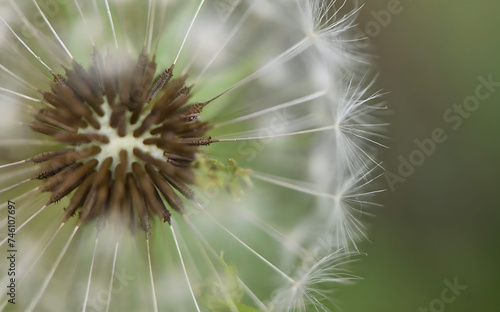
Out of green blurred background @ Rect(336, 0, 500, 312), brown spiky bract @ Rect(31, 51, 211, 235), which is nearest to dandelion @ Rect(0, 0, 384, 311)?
brown spiky bract @ Rect(31, 51, 211, 235)

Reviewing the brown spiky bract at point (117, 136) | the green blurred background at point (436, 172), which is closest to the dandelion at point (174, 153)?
the brown spiky bract at point (117, 136)

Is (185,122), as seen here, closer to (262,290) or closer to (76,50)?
(76,50)

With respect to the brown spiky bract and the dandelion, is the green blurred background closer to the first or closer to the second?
the dandelion

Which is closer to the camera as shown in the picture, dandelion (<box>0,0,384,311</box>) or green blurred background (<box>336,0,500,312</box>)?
dandelion (<box>0,0,384,311</box>)

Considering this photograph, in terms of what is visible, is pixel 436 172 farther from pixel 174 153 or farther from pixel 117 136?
pixel 117 136

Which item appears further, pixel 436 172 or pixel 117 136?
pixel 436 172

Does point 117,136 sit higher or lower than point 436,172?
lower

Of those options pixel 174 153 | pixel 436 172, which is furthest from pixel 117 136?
pixel 436 172
